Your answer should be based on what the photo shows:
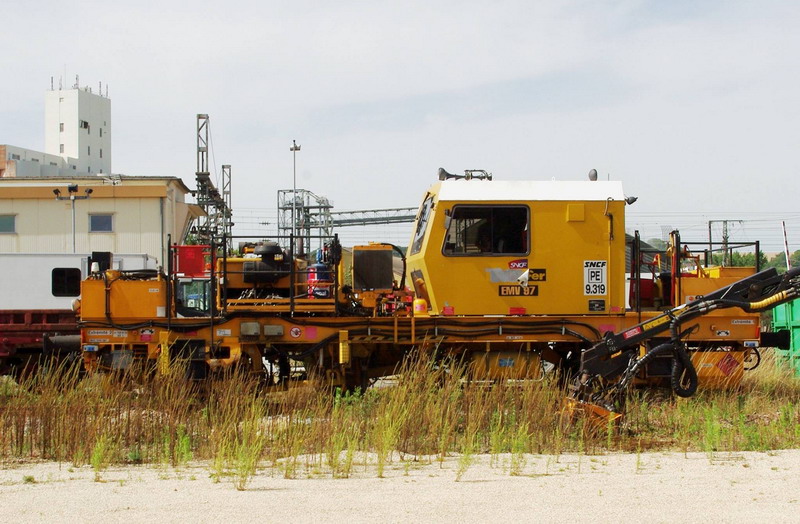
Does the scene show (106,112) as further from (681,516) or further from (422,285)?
(681,516)

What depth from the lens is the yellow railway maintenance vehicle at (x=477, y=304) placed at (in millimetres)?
12203

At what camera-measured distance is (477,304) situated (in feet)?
40.2

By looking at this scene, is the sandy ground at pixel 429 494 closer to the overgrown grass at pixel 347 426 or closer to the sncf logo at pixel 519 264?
the overgrown grass at pixel 347 426

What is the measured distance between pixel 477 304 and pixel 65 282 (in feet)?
32.8

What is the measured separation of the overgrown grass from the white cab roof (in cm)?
232

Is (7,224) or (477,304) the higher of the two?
(7,224)

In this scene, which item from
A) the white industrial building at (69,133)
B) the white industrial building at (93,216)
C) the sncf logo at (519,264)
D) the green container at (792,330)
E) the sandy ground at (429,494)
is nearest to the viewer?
the sandy ground at (429,494)

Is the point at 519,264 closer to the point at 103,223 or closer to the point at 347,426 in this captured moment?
the point at 347,426

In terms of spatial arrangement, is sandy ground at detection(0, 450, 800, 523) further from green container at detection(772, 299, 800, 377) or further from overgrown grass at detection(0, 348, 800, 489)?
green container at detection(772, 299, 800, 377)

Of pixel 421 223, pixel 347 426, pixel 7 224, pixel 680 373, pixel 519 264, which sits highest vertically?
pixel 7 224

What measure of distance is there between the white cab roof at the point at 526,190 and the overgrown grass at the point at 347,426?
2322 millimetres

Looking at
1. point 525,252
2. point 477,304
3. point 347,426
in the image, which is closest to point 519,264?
point 525,252

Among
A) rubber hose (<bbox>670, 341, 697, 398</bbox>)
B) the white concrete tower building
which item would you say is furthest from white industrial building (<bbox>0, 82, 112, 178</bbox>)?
rubber hose (<bbox>670, 341, 697, 398</bbox>)

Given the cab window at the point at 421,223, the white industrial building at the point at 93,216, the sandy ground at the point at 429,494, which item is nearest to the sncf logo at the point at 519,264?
the cab window at the point at 421,223
